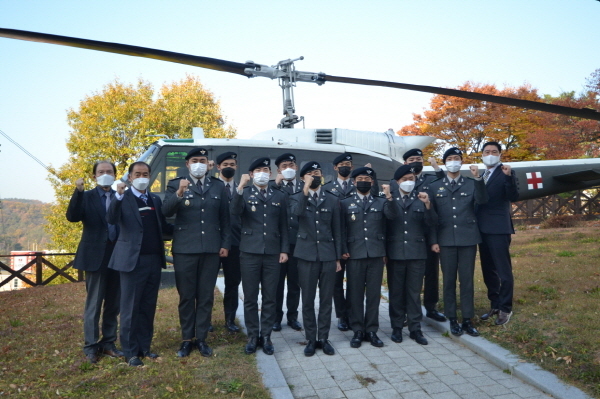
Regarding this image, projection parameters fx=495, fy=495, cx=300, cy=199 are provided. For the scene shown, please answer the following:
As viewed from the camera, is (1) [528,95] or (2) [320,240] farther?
(1) [528,95]

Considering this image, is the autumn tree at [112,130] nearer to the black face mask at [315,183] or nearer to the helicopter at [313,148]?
the helicopter at [313,148]

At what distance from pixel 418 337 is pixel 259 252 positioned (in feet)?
7.14

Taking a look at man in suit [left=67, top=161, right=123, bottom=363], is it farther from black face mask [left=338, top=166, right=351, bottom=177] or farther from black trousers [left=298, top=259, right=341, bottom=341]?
black face mask [left=338, top=166, right=351, bottom=177]

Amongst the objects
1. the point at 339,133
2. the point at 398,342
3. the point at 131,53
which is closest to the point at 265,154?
the point at 339,133

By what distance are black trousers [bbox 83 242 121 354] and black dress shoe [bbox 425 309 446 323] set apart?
160 inches

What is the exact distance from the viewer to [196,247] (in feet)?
17.6

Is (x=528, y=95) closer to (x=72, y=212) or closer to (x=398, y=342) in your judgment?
(x=398, y=342)

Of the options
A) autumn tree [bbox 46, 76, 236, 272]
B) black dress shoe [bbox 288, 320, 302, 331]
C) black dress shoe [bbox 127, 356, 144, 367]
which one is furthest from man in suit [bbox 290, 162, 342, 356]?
autumn tree [bbox 46, 76, 236, 272]

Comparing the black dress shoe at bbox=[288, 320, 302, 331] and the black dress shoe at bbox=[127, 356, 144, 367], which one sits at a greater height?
the black dress shoe at bbox=[127, 356, 144, 367]

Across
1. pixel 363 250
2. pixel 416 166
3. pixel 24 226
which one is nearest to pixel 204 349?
pixel 363 250

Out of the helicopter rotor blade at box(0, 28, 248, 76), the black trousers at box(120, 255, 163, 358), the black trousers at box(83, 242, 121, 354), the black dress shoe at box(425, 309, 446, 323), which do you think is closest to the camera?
the helicopter rotor blade at box(0, 28, 248, 76)

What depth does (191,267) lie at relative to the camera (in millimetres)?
5410

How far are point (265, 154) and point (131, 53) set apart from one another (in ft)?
20.2

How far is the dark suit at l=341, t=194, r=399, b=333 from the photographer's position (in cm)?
578
